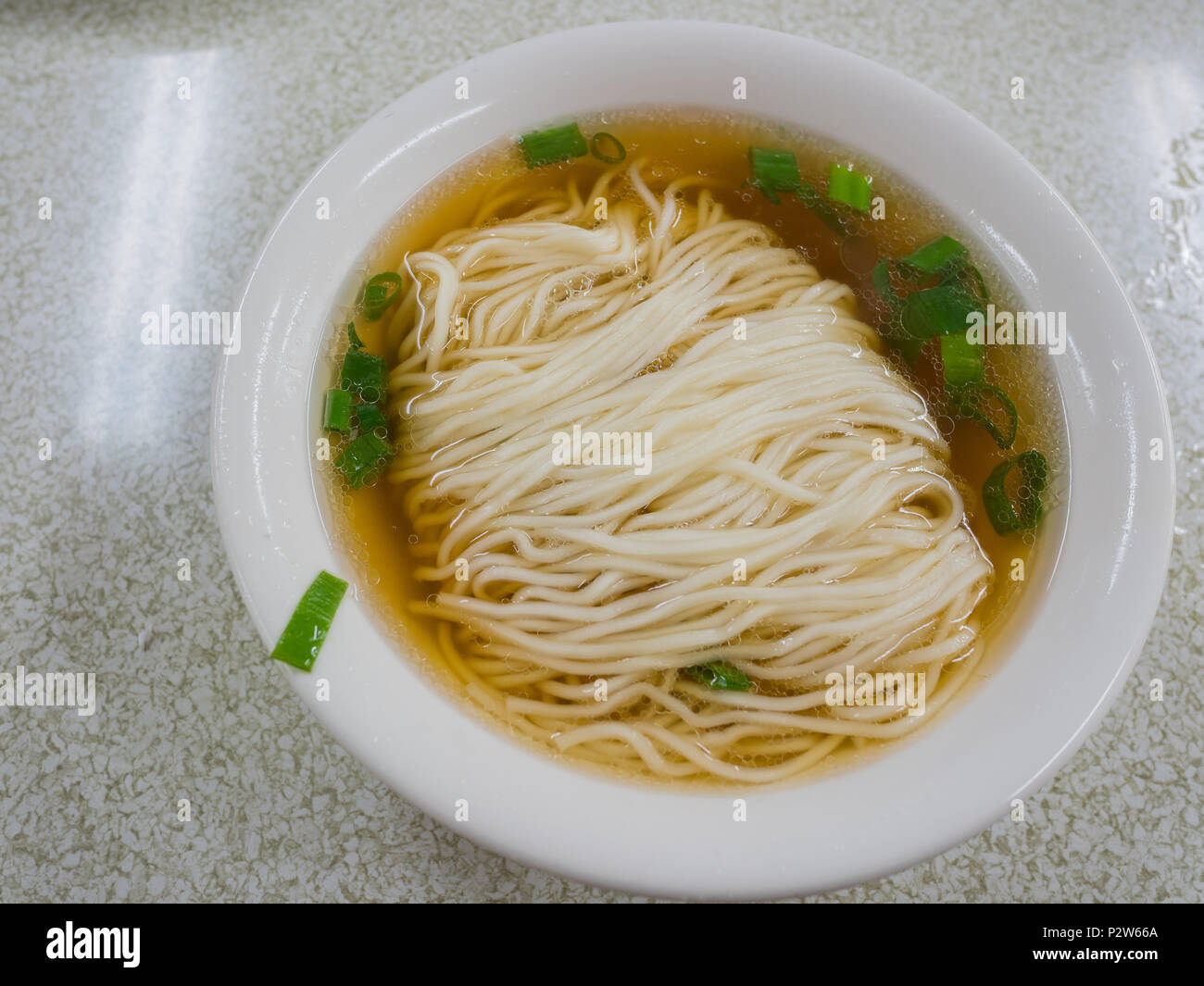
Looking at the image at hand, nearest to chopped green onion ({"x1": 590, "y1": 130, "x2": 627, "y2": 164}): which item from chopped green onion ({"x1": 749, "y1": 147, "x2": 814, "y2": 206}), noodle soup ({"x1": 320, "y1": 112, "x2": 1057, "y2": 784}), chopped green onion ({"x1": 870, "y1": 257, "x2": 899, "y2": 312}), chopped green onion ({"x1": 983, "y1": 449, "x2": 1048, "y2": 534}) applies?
noodle soup ({"x1": 320, "y1": 112, "x2": 1057, "y2": 784})

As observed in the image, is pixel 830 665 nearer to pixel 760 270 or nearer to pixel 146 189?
pixel 760 270

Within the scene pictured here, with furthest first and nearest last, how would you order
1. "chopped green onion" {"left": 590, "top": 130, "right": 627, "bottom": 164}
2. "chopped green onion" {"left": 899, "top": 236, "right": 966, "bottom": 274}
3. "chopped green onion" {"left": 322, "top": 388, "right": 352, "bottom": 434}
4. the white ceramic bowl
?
"chopped green onion" {"left": 590, "top": 130, "right": 627, "bottom": 164} < "chopped green onion" {"left": 899, "top": 236, "right": 966, "bottom": 274} < "chopped green onion" {"left": 322, "top": 388, "right": 352, "bottom": 434} < the white ceramic bowl

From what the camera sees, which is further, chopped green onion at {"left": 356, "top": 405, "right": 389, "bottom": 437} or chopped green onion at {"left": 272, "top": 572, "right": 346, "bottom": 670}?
chopped green onion at {"left": 356, "top": 405, "right": 389, "bottom": 437}

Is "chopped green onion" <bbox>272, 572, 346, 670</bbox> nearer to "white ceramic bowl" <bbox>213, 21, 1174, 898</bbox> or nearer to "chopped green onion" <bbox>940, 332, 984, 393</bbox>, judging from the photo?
"white ceramic bowl" <bbox>213, 21, 1174, 898</bbox>

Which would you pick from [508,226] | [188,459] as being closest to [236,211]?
[188,459]

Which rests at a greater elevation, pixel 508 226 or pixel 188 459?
pixel 508 226

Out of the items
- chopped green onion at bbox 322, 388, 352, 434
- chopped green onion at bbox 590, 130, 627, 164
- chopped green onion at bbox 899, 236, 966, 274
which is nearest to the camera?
chopped green onion at bbox 322, 388, 352, 434
